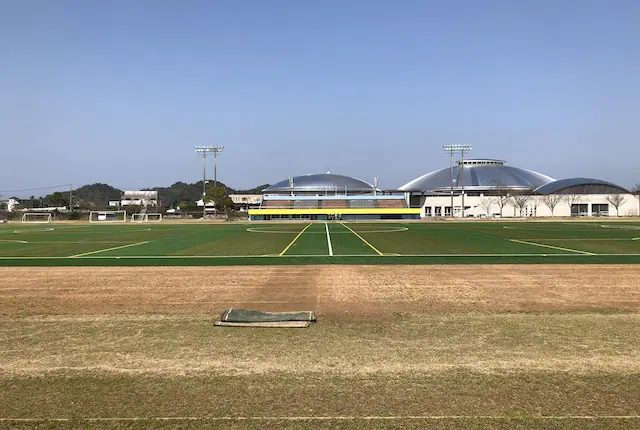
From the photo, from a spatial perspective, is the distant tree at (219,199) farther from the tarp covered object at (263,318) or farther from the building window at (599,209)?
the tarp covered object at (263,318)

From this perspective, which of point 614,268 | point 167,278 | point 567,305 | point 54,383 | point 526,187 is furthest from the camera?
point 526,187

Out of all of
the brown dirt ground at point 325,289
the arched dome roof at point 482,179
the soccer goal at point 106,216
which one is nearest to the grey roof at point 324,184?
the arched dome roof at point 482,179

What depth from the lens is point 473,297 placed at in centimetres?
1463

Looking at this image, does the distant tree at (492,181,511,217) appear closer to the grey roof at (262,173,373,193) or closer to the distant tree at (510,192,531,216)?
the distant tree at (510,192,531,216)

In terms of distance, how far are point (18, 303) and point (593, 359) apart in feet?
48.0

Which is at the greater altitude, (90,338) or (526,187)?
(526,187)

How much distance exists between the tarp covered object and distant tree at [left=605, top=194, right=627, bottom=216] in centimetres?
13656

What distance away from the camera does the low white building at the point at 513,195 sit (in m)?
129

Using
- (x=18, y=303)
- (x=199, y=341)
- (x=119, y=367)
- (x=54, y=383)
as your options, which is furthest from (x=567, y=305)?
(x=18, y=303)

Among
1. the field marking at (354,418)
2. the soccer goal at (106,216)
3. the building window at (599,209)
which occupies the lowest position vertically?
the field marking at (354,418)

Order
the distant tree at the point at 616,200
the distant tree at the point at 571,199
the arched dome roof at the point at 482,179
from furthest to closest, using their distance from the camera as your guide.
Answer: the arched dome roof at the point at 482,179
the distant tree at the point at 571,199
the distant tree at the point at 616,200

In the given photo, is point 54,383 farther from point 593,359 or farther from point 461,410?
point 593,359

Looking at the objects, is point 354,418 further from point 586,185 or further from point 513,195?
point 586,185

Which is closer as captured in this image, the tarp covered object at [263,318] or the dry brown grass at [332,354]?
the dry brown grass at [332,354]
